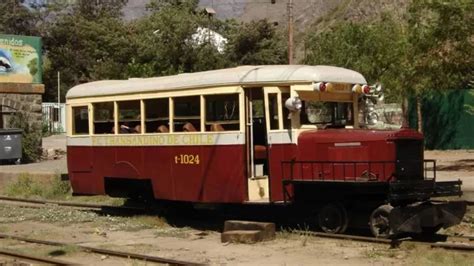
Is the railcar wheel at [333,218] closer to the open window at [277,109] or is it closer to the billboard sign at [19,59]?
the open window at [277,109]

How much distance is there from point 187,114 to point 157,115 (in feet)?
2.81

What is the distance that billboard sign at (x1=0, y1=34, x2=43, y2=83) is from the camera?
29.8 meters

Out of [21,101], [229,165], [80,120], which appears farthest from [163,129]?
[21,101]

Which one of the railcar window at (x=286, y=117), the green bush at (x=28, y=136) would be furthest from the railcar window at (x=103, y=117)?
the green bush at (x=28, y=136)

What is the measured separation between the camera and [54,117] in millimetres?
47938

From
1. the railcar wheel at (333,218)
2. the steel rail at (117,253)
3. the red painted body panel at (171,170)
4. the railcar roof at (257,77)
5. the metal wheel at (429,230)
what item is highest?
the railcar roof at (257,77)

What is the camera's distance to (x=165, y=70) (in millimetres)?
44719

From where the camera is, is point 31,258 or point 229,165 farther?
point 229,165

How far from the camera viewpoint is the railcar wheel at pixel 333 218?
11859mm

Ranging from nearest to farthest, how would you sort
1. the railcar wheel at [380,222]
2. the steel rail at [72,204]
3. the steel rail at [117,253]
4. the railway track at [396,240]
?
the steel rail at [117,253], the railway track at [396,240], the railcar wheel at [380,222], the steel rail at [72,204]

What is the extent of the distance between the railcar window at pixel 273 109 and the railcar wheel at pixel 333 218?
1583 millimetres

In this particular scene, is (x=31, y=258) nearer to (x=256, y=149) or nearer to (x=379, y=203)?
(x=256, y=149)

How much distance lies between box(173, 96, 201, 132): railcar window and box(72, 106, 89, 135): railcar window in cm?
281

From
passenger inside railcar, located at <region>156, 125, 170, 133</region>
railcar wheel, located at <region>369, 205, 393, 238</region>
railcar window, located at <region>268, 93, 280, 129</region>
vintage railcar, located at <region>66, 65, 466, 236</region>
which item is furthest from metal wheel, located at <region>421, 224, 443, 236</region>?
passenger inside railcar, located at <region>156, 125, 170, 133</region>
